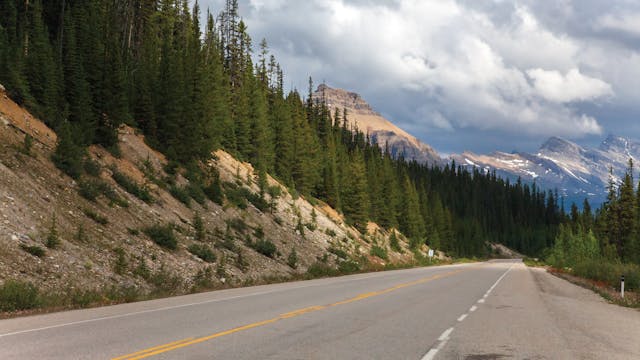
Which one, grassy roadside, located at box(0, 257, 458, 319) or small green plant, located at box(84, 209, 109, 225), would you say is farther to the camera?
small green plant, located at box(84, 209, 109, 225)

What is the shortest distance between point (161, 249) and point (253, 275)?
6.13 metres

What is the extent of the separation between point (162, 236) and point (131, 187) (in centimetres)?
465

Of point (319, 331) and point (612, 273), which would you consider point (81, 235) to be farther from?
point (612, 273)

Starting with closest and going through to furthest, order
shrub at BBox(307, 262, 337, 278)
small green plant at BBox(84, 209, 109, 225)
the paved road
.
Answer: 1. the paved road
2. small green plant at BBox(84, 209, 109, 225)
3. shrub at BBox(307, 262, 337, 278)

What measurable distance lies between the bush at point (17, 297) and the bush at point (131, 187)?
46.3 feet

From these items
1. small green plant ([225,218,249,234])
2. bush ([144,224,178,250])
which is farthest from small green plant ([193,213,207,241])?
small green plant ([225,218,249,234])

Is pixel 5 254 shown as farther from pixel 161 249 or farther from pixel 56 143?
pixel 56 143

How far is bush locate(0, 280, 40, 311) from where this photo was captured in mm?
13602

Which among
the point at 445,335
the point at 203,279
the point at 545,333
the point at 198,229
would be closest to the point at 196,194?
the point at 198,229

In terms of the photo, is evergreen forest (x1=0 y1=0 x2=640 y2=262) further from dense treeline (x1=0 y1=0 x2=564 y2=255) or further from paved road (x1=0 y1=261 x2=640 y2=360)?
paved road (x1=0 y1=261 x2=640 y2=360)

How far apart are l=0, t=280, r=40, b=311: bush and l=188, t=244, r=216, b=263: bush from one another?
39.9 ft

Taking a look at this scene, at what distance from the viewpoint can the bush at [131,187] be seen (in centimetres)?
2839

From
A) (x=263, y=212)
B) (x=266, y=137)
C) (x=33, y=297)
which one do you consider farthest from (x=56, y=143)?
(x=266, y=137)

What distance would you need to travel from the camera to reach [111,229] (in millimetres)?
23188
